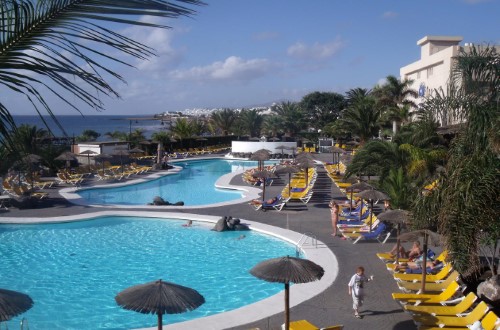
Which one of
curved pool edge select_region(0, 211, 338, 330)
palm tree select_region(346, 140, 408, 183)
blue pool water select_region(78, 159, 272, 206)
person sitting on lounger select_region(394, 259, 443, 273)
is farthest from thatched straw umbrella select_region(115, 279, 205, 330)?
blue pool water select_region(78, 159, 272, 206)

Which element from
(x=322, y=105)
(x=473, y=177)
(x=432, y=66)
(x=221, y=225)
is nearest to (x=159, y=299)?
(x=473, y=177)

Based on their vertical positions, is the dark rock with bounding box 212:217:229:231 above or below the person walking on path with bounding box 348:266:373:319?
below

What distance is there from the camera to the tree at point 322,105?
7550 cm

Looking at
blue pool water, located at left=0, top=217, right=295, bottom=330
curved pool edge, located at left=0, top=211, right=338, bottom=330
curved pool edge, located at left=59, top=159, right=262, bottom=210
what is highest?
curved pool edge, located at left=59, top=159, right=262, bottom=210

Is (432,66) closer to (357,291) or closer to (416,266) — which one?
(416,266)

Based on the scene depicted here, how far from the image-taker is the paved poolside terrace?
951 centimetres

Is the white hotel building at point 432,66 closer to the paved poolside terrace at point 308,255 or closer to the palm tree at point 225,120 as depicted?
the paved poolside terrace at point 308,255

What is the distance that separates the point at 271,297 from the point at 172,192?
1777cm

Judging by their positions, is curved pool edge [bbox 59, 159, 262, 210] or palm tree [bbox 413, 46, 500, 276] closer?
palm tree [bbox 413, 46, 500, 276]

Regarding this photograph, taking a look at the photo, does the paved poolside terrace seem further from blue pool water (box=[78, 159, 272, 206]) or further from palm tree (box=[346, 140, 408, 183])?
palm tree (box=[346, 140, 408, 183])

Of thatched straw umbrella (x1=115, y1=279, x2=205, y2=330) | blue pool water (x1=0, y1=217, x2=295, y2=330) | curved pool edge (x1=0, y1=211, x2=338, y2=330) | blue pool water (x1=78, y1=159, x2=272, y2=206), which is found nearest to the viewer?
thatched straw umbrella (x1=115, y1=279, x2=205, y2=330)

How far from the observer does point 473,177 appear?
28.4 ft

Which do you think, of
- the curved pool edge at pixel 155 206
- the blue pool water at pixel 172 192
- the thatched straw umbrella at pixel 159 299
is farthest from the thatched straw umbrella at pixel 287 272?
the blue pool water at pixel 172 192

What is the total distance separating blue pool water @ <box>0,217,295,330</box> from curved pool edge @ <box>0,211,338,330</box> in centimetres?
35
